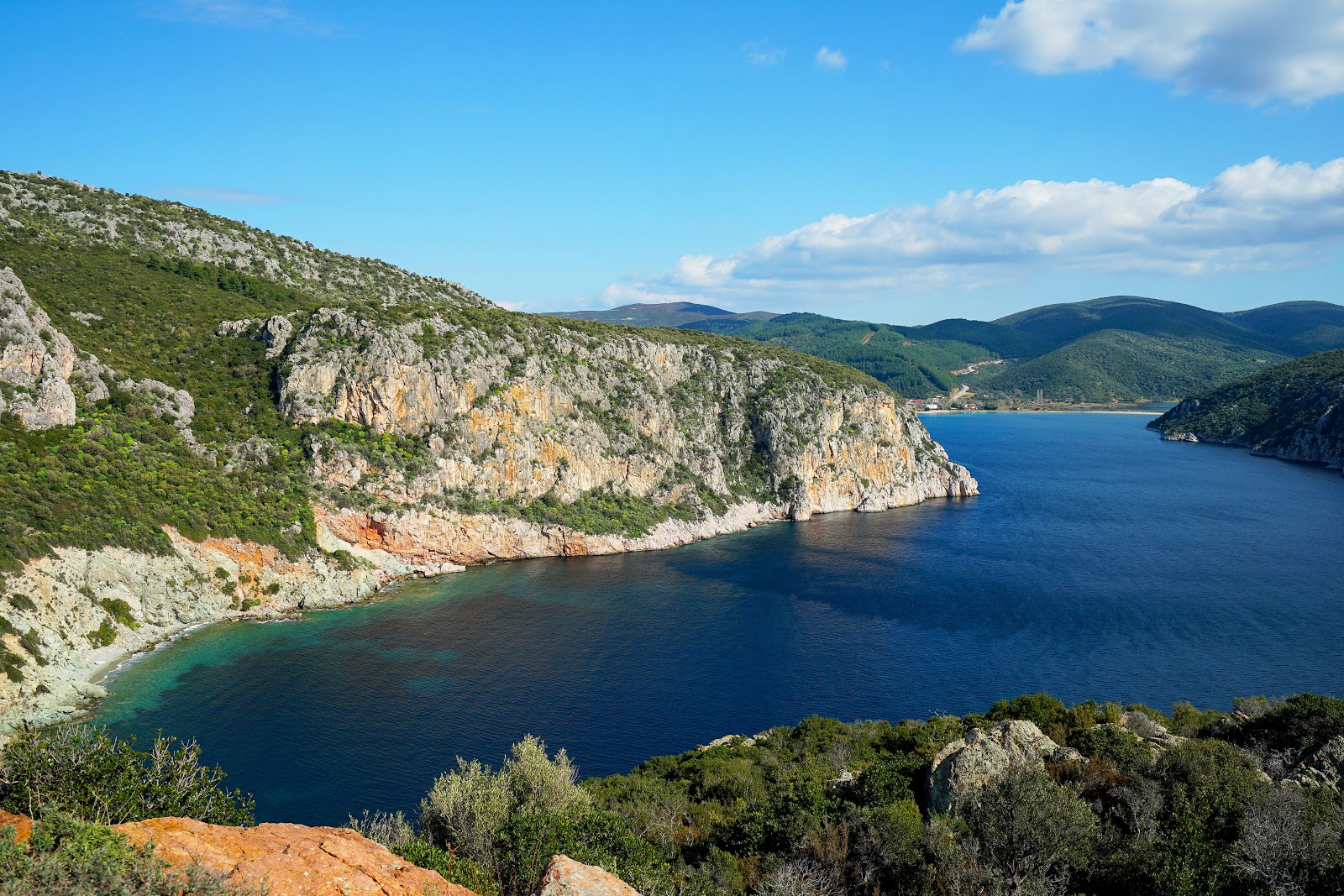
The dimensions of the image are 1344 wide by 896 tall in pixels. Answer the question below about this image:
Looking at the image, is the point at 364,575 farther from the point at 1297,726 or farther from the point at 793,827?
the point at 1297,726

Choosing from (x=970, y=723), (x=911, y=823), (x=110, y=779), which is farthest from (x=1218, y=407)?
(x=110, y=779)

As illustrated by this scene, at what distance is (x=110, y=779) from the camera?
60.4 ft

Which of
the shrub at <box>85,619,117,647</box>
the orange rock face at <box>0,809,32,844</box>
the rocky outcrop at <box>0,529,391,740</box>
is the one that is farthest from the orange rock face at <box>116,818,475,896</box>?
the shrub at <box>85,619,117,647</box>

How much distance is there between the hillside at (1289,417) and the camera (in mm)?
150375

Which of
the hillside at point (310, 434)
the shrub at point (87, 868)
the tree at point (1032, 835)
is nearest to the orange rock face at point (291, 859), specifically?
the shrub at point (87, 868)

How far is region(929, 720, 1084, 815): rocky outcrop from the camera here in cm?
2248

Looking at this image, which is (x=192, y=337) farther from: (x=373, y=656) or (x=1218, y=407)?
(x=1218, y=407)

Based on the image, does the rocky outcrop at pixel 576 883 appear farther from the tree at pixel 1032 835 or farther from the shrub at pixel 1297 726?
the shrub at pixel 1297 726

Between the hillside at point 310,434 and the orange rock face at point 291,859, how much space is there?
3605cm

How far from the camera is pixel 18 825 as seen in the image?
13.3 m

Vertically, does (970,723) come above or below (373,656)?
above

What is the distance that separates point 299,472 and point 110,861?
65.4 m

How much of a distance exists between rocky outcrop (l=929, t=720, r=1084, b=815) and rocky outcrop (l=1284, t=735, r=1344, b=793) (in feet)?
18.7

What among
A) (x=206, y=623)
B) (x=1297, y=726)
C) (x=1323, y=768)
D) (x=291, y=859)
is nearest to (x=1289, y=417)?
(x=1297, y=726)
